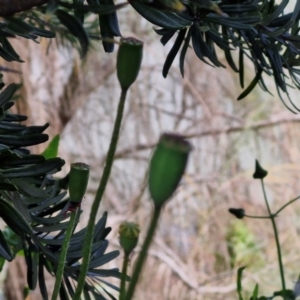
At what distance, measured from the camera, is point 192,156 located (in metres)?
1.33

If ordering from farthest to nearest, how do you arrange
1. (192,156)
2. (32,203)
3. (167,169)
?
(192,156) → (32,203) → (167,169)

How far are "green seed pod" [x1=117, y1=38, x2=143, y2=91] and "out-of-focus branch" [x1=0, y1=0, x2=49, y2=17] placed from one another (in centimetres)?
3

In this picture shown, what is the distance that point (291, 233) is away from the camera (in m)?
1.30

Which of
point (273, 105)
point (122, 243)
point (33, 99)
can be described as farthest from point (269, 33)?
point (273, 105)

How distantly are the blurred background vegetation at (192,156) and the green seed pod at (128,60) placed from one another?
95 centimetres

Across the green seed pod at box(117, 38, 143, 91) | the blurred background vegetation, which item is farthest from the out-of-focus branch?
the blurred background vegetation

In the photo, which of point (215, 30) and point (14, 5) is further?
point (215, 30)

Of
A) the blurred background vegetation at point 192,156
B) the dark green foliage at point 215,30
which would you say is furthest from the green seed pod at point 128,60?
the blurred background vegetation at point 192,156

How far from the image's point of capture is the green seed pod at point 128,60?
6.7 inches

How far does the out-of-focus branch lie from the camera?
0.15 metres

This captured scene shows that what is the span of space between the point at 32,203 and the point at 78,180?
0.25 ft

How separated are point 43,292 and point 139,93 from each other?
115cm

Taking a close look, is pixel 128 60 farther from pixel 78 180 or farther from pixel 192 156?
pixel 192 156

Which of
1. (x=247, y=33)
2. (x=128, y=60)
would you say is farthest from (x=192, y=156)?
(x=128, y=60)
